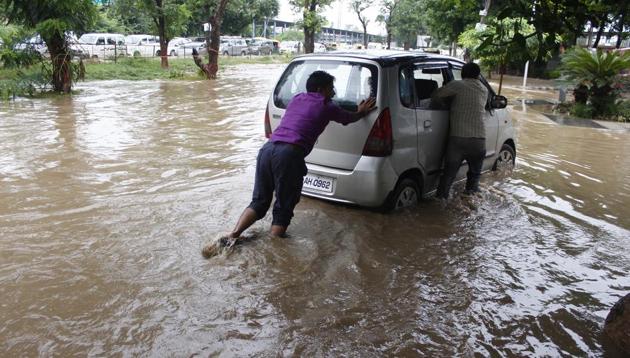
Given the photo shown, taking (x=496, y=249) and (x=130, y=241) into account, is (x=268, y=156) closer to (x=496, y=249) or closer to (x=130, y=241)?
(x=130, y=241)

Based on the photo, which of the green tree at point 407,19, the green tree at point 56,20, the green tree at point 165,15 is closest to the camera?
the green tree at point 56,20

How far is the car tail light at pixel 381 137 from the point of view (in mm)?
4910

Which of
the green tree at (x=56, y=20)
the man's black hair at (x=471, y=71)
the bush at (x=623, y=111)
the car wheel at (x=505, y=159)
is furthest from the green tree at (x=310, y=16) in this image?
the man's black hair at (x=471, y=71)

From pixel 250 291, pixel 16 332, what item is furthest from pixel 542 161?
pixel 16 332

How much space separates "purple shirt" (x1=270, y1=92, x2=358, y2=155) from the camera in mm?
4371

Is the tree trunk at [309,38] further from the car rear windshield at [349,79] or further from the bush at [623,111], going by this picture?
the car rear windshield at [349,79]

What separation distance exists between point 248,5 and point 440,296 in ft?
180

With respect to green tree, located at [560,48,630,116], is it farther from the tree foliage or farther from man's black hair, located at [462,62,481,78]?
the tree foliage

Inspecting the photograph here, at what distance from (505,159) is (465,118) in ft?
7.41

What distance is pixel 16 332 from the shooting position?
3.22 metres

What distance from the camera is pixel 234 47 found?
150 ft

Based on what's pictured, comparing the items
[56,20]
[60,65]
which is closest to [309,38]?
[60,65]

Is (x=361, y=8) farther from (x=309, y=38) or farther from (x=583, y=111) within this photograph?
(x=583, y=111)

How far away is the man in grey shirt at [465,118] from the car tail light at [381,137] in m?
1.01
